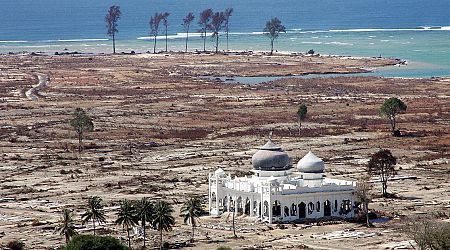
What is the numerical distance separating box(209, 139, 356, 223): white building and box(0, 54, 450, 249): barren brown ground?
5.27ft

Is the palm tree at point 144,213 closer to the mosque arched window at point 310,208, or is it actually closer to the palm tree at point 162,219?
the palm tree at point 162,219

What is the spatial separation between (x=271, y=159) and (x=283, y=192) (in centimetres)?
269

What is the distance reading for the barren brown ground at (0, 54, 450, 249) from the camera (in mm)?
66875

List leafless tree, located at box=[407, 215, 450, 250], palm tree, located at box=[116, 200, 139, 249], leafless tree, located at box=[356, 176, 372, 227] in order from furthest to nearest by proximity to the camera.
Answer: leafless tree, located at box=[356, 176, 372, 227] → palm tree, located at box=[116, 200, 139, 249] → leafless tree, located at box=[407, 215, 450, 250]

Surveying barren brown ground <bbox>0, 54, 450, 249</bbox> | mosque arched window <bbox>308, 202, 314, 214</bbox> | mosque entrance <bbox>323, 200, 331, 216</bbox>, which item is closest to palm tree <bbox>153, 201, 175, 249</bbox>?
barren brown ground <bbox>0, 54, 450, 249</bbox>

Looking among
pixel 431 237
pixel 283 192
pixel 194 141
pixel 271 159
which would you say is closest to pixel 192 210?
pixel 283 192

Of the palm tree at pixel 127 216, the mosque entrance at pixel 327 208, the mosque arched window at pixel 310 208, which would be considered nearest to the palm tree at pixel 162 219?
the palm tree at pixel 127 216

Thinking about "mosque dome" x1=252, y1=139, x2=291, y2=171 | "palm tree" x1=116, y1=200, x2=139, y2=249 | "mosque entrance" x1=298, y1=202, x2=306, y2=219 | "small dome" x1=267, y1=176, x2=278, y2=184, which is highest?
"mosque dome" x1=252, y1=139, x2=291, y2=171

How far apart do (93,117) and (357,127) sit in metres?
28.6

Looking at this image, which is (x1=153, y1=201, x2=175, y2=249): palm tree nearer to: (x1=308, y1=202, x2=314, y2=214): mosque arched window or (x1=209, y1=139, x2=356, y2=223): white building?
(x1=209, y1=139, x2=356, y2=223): white building

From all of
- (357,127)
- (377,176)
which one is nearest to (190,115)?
(357,127)

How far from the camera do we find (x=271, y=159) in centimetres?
6912

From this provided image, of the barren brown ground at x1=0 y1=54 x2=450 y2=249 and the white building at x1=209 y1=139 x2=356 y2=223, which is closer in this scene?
the barren brown ground at x1=0 y1=54 x2=450 y2=249

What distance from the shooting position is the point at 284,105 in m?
136
